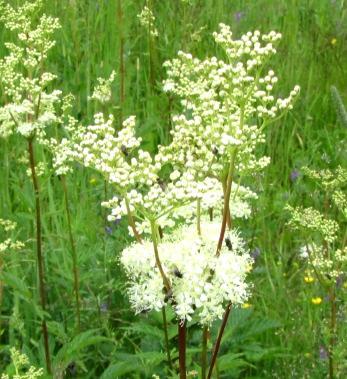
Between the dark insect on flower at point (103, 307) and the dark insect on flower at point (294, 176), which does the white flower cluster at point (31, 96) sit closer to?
the dark insect on flower at point (103, 307)

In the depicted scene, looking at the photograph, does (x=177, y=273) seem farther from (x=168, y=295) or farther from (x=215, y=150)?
(x=215, y=150)

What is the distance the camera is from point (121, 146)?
6.76 feet

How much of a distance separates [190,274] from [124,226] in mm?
1815

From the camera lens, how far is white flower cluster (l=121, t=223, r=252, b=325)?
2006 mm

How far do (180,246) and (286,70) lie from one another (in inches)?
140

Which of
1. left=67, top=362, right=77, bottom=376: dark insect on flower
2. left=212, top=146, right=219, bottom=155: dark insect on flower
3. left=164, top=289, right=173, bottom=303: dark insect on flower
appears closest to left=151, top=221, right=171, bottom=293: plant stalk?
left=164, top=289, right=173, bottom=303: dark insect on flower

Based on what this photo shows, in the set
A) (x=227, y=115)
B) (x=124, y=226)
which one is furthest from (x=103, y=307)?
(x=227, y=115)

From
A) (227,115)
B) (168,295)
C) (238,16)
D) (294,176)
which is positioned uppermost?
(238,16)

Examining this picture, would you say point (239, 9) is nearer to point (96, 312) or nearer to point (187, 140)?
point (96, 312)

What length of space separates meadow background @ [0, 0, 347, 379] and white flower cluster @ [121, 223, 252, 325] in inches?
29.9

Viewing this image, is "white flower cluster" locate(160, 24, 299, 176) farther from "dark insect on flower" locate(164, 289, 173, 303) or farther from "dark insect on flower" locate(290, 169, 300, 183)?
"dark insect on flower" locate(290, 169, 300, 183)

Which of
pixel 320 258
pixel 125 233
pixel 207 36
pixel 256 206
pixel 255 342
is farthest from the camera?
pixel 207 36

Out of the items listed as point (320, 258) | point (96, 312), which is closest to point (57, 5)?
point (96, 312)

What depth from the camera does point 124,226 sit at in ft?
→ 12.5
